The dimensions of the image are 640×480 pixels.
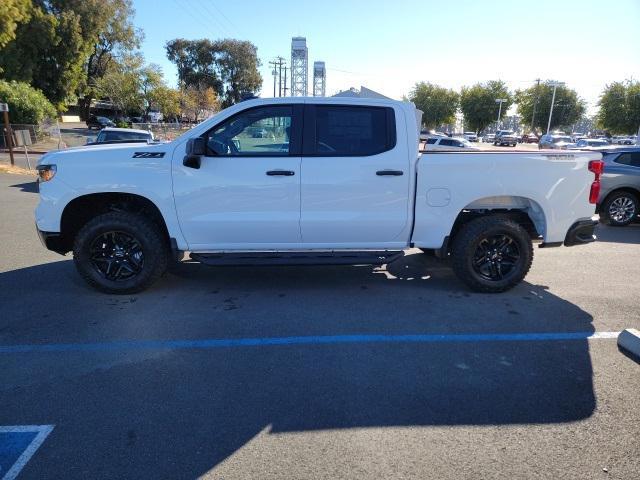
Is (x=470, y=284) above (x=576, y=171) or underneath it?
underneath

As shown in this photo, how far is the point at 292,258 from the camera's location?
4930mm

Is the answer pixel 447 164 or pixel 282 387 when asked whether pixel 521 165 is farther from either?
pixel 282 387

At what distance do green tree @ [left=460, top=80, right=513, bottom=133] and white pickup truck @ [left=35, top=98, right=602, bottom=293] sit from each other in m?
78.1

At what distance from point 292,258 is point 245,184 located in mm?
929

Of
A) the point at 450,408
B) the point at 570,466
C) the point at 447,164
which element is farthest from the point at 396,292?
the point at 570,466

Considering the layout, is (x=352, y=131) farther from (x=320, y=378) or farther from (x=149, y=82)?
(x=149, y=82)

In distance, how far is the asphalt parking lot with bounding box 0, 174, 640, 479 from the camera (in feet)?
8.57

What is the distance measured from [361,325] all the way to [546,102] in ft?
263

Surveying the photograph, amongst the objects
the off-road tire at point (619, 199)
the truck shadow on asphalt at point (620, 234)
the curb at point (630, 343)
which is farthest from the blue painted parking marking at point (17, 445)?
the off-road tire at point (619, 199)

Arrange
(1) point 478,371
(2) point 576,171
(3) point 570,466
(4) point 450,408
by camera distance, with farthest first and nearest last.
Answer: (2) point 576,171
(1) point 478,371
(4) point 450,408
(3) point 570,466

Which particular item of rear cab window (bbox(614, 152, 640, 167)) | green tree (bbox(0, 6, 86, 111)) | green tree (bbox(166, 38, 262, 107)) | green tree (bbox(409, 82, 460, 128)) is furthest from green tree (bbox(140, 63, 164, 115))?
rear cab window (bbox(614, 152, 640, 167))

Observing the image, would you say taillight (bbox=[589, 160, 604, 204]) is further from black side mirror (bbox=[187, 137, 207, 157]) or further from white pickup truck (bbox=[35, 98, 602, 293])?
black side mirror (bbox=[187, 137, 207, 157])

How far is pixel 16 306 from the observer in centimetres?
476

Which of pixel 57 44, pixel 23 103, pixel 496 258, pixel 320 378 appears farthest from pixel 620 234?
pixel 57 44
